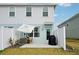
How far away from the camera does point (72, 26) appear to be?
41.4ft

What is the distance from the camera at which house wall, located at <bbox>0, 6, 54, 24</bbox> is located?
13242mm

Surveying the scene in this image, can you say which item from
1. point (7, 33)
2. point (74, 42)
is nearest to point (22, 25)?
point (7, 33)

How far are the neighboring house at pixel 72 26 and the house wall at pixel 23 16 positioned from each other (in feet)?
4.85

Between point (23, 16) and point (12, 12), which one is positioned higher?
point (12, 12)

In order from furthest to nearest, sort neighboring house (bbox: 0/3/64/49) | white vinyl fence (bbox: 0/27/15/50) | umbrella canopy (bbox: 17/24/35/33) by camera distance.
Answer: neighboring house (bbox: 0/3/64/49) → umbrella canopy (bbox: 17/24/35/33) → white vinyl fence (bbox: 0/27/15/50)

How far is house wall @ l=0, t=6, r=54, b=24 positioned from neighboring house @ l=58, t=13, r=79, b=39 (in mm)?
1478

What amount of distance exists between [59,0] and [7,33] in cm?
686

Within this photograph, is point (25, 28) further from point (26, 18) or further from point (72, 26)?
point (72, 26)

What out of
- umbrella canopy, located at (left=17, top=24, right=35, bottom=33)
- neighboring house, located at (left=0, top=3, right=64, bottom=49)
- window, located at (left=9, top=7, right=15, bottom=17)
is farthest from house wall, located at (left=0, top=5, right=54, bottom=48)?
umbrella canopy, located at (left=17, top=24, right=35, bottom=33)

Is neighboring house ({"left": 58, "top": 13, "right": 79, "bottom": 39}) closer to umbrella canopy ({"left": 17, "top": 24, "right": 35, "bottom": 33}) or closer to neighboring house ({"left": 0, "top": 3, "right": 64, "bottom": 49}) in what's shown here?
neighboring house ({"left": 0, "top": 3, "right": 64, "bottom": 49})

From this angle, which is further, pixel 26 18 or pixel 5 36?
pixel 26 18

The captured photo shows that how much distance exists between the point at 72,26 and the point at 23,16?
3366 millimetres

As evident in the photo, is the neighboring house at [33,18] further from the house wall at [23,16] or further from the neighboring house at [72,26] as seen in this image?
the neighboring house at [72,26]

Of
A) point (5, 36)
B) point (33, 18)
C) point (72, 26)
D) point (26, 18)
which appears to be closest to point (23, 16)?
point (26, 18)
